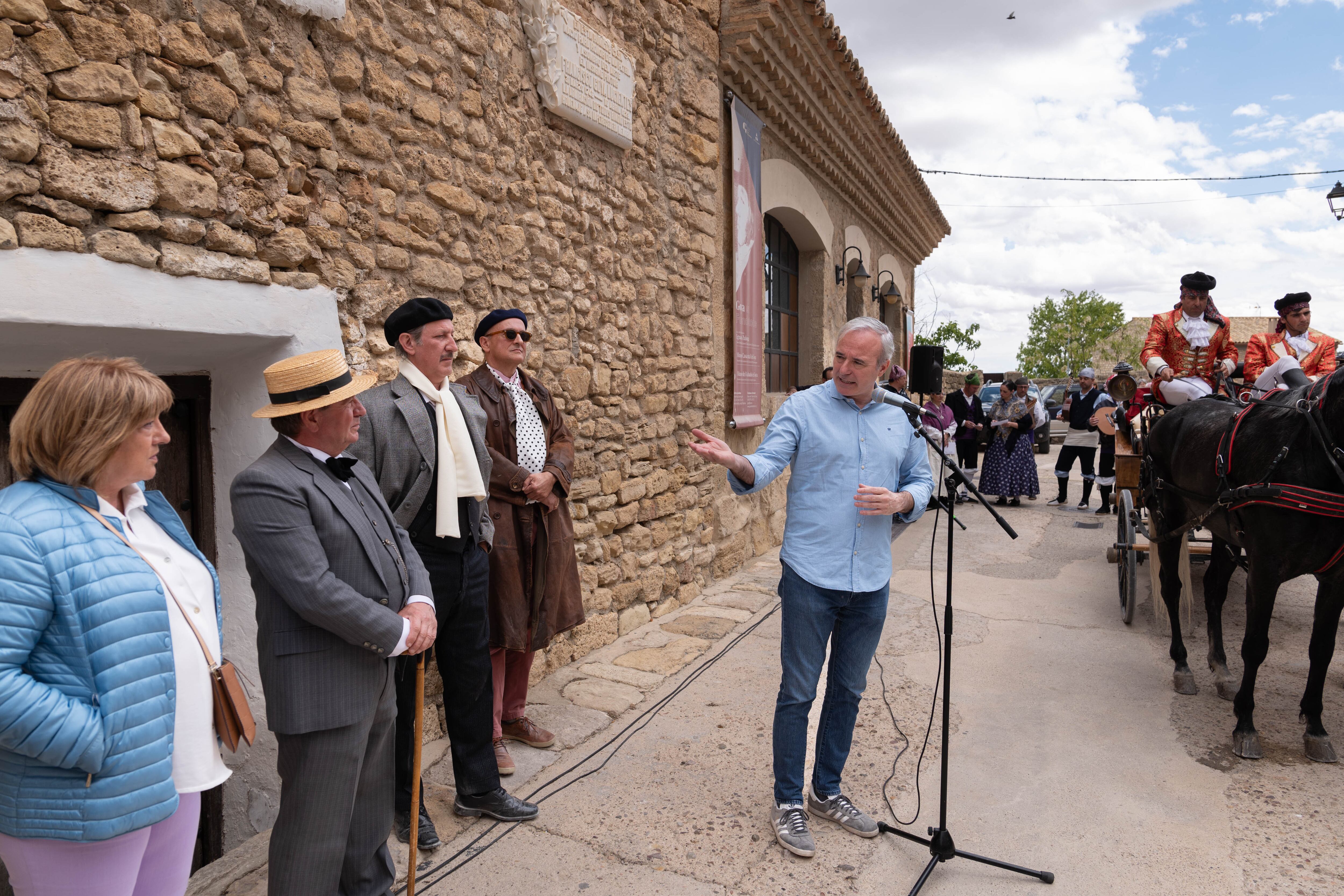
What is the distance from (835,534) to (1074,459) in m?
9.22

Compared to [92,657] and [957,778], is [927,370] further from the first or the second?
[92,657]

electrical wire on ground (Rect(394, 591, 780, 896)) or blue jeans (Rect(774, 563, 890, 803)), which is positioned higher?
blue jeans (Rect(774, 563, 890, 803))

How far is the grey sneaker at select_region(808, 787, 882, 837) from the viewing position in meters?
2.83

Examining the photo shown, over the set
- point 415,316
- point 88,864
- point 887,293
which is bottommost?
point 88,864

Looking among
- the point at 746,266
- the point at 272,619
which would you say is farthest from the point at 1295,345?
the point at 272,619

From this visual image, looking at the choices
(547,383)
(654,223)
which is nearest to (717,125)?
(654,223)

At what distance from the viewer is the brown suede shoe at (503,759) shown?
A: 3.19 metres

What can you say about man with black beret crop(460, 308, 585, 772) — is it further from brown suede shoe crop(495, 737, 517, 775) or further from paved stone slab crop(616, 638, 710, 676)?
paved stone slab crop(616, 638, 710, 676)

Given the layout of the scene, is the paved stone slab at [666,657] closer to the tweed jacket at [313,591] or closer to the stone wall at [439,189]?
the stone wall at [439,189]

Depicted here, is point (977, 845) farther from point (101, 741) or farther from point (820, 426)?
point (101, 741)

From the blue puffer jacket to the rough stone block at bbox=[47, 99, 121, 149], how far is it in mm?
1156

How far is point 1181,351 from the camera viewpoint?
5410 millimetres

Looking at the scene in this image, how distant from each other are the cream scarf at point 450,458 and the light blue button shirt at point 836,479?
2.92 ft

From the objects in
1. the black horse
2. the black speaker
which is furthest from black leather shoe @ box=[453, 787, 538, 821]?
the black speaker
